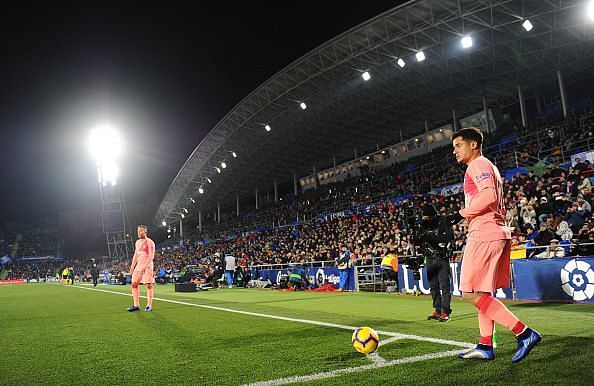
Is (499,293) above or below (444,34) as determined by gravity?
below

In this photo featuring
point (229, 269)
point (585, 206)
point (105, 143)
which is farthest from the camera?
point (105, 143)

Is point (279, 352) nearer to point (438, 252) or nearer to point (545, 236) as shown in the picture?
point (438, 252)

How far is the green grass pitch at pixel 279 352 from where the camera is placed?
12.2ft

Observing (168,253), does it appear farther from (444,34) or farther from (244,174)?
(444,34)

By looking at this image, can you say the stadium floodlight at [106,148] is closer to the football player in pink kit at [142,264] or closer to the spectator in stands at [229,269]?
the spectator in stands at [229,269]

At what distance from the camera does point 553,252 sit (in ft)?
36.2

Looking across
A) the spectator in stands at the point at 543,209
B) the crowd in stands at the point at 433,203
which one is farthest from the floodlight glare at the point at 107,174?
the spectator in stands at the point at 543,209

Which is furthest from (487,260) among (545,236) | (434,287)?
(545,236)

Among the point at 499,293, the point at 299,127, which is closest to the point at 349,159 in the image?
the point at 299,127

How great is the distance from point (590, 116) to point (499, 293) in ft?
51.6

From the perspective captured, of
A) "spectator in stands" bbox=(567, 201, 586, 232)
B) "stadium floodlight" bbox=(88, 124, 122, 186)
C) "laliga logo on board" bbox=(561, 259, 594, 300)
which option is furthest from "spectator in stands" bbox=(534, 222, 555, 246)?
"stadium floodlight" bbox=(88, 124, 122, 186)

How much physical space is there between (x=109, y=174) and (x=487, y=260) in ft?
195

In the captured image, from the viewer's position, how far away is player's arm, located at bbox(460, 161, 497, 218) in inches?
159

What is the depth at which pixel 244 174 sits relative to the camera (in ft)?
165
